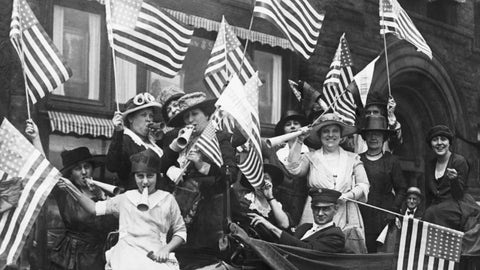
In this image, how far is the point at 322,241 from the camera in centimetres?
807

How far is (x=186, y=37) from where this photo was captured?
940 cm

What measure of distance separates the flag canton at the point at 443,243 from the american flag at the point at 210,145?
7.11 ft

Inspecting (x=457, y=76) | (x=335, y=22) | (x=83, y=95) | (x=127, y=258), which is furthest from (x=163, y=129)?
(x=457, y=76)

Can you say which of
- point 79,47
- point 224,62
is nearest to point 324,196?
point 224,62

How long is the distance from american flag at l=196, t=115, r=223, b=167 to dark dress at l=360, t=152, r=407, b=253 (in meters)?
2.15

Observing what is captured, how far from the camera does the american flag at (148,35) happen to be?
8742 millimetres

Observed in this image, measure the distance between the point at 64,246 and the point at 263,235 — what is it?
1.97 meters

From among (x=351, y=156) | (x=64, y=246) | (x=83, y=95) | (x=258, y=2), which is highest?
(x=258, y=2)

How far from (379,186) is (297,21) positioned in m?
2.10

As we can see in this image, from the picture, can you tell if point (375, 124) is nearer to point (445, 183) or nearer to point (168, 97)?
point (445, 183)

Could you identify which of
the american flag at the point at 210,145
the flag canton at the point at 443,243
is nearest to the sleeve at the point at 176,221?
the american flag at the point at 210,145

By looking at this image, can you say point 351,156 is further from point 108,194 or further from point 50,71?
point 50,71

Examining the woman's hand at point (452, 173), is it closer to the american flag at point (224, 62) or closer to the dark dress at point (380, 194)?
the dark dress at point (380, 194)

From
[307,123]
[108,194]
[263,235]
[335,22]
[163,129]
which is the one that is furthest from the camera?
[335,22]
